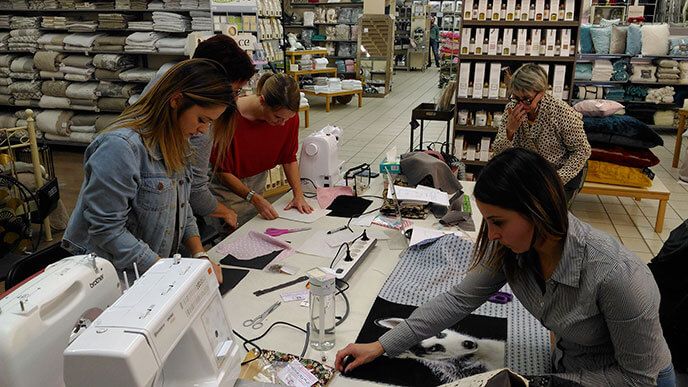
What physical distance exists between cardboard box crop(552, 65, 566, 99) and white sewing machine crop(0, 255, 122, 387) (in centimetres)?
453

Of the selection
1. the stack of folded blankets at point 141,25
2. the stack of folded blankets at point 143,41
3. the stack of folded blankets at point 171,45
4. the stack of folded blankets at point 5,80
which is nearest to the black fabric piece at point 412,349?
the stack of folded blankets at point 171,45

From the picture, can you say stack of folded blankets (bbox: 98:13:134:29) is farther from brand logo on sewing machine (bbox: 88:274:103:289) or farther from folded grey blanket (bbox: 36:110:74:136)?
brand logo on sewing machine (bbox: 88:274:103:289)

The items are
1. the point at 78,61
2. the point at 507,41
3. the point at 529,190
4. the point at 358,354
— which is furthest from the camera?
the point at 78,61

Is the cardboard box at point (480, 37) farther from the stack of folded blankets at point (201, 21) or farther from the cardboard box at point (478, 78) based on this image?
the stack of folded blankets at point (201, 21)

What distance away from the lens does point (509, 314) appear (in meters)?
1.81

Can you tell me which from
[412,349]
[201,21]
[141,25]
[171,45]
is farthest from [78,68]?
[412,349]

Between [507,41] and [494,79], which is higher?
[507,41]

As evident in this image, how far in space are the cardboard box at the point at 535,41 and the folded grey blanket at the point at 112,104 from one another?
4.62 metres

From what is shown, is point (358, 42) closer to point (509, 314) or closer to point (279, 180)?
point (279, 180)

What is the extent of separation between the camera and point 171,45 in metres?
5.93

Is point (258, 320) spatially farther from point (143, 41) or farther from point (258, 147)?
point (143, 41)

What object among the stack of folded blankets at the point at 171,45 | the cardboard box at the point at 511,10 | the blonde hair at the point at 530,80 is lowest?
the blonde hair at the point at 530,80

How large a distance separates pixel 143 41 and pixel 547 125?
180 inches

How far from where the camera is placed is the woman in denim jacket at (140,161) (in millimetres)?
1593
